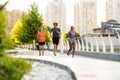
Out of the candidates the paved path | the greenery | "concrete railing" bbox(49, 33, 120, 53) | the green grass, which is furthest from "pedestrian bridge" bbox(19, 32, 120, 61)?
the green grass

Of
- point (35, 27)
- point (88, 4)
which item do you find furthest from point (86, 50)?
point (88, 4)

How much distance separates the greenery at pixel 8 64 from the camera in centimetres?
553

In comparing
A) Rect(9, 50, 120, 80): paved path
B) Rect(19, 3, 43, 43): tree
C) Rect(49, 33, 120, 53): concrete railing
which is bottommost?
Rect(9, 50, 120, 80): paved path

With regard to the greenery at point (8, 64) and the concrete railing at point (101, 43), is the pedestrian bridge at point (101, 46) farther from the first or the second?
the greenery at point (8, 64)

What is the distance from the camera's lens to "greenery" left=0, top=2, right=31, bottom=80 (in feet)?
18.2

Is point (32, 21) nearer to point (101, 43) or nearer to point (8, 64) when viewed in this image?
point (101, 43)

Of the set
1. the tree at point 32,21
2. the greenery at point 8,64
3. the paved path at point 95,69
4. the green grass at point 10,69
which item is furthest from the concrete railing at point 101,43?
the tree at point 32,21

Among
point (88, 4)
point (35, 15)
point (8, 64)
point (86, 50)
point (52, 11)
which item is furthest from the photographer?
point (88, 4)

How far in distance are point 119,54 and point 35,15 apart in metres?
37.7

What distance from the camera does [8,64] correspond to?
5.54m

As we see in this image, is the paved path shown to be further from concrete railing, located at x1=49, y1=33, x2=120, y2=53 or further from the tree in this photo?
the tree

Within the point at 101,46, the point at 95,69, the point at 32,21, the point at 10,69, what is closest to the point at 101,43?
the point at 101,46

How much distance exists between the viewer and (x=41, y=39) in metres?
23.1

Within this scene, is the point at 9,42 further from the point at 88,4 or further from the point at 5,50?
the point at 88,4
